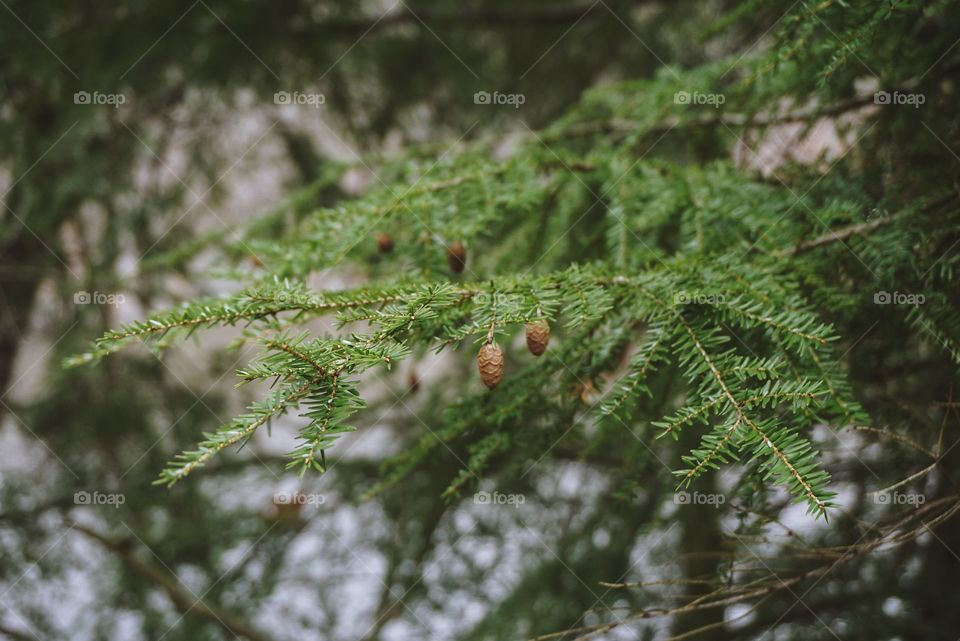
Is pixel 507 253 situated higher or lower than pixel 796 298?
higher

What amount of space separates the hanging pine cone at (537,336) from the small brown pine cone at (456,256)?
380 millimetres

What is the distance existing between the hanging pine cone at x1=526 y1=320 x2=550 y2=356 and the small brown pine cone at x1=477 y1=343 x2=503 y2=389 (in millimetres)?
54

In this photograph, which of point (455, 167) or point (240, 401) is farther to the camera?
point (240, 401)

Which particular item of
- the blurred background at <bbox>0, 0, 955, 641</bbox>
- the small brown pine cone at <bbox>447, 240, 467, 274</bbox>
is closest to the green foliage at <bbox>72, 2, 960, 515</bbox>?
the small brown pine cone at <bbox>447, 240, 467, 274</bbox>

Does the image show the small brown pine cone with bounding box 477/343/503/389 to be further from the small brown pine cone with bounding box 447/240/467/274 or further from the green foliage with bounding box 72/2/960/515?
the small brown pine cone with bounding box 447/240/467/274

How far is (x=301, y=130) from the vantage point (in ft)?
10.4

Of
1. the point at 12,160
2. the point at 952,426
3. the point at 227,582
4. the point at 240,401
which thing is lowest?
the point at 227,582

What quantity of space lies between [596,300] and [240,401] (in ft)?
8.71

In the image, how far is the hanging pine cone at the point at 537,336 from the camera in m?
0.91

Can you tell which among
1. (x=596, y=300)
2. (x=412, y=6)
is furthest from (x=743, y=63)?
(x=412, y=6)

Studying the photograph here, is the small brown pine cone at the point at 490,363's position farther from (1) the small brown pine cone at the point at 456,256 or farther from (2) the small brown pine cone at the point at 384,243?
(2) the small brown pine cone at the point at 384,243

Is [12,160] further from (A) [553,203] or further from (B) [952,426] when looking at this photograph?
(B) [952,426]

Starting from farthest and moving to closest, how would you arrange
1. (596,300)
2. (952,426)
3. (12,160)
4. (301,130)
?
(301,130) < (12,160) < (952,426) < (596,300)

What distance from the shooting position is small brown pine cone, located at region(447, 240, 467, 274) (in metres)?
1.25
